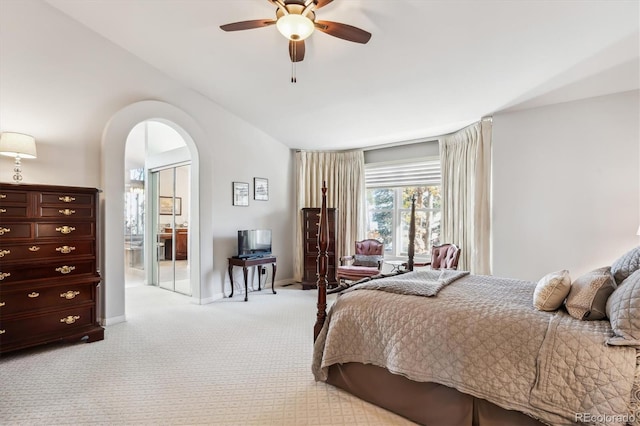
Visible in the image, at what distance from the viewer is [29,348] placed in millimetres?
3021

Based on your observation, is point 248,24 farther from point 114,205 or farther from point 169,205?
point 169,205

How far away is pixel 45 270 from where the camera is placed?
302 cm

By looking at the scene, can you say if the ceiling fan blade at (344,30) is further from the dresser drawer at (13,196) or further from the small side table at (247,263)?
the small side table at (247,263)

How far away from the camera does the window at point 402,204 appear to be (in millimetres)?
5277

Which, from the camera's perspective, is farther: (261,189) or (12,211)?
(261,189)

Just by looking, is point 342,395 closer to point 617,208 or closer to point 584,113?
point 617,208

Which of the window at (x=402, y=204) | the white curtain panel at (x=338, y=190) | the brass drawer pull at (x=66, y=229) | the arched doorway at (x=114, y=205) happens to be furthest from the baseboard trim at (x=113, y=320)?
the window at (x=402, y=204)

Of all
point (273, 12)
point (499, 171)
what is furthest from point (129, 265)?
point (499, 171)

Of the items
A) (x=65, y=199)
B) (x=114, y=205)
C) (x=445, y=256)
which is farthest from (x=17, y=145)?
(x=445, y=256)

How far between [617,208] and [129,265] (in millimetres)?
7658

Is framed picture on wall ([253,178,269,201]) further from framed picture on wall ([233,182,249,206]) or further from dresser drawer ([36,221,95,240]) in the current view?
dresser drawer ([36,221,95,240])

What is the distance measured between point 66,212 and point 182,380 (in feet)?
6.68

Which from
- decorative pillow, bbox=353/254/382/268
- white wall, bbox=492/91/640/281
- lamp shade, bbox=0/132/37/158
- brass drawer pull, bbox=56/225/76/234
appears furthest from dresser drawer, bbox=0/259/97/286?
white wall, bbox=492/91/640/281

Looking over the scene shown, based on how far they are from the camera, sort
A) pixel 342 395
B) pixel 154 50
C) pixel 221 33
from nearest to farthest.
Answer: pixel 342 395 < pixel 221 33 < pixel 154 50
